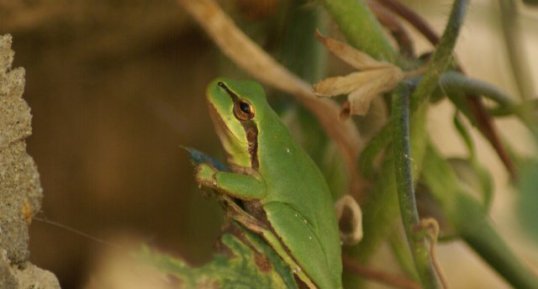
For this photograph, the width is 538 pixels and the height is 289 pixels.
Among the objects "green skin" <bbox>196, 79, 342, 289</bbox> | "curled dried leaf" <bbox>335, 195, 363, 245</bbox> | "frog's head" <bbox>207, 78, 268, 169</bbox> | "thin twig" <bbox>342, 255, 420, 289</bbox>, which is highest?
"frog's head" <bbox>207, 78, 268, 169</bbox>

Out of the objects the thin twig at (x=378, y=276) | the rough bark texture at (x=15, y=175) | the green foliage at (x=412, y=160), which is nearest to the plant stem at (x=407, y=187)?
the green foliage at (x=412, y=160)

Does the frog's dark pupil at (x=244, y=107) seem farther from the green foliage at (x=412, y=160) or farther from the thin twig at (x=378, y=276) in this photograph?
the thin twig at (x=378, y=276)

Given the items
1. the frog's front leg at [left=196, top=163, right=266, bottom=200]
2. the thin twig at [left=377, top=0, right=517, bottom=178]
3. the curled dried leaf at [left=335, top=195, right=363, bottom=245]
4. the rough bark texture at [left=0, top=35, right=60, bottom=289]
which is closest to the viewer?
the rough bark texture at [left=0, top=35, right=60, bottom=289]

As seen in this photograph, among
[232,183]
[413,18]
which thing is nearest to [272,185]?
[232,183]

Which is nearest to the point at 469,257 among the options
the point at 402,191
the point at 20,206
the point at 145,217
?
the point at 145,217

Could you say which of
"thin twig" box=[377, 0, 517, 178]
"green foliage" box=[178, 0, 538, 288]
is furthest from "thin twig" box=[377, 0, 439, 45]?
"green foliage" box=[178, 0, 538, 288]

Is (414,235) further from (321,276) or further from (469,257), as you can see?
(469,257)

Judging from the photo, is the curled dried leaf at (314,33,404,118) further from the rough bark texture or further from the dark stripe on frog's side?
the rough bark texture
